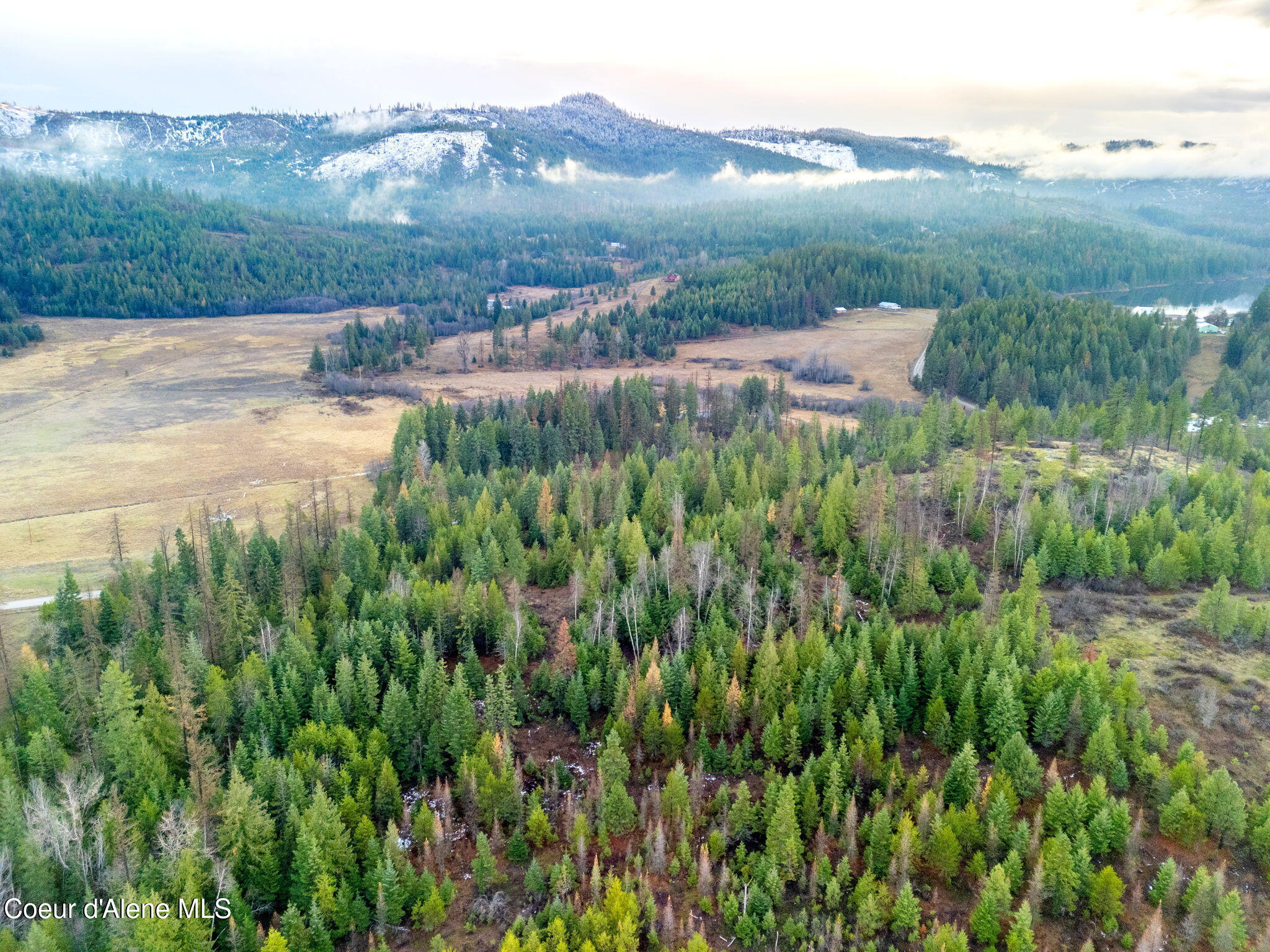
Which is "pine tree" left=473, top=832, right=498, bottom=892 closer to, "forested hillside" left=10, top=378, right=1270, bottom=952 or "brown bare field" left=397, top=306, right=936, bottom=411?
"forested hillside" left=10, top=378, right=1270, bottom=952

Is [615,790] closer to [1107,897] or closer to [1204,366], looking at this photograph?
[1107,897]

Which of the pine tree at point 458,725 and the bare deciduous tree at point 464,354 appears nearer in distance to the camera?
the pine tree at point 458,725

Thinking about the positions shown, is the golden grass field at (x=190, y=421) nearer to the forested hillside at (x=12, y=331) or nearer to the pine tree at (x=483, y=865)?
the forested hillside at (x=12, y=331)

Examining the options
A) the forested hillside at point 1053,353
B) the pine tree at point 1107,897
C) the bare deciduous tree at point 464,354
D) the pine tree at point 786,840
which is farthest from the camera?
the bare deciduous tree at point 464,354

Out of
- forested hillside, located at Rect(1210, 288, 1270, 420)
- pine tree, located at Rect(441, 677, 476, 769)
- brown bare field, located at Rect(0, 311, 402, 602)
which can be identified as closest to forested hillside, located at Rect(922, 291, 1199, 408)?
forested hillside, located at Rect(1210, 288, 1270, 420)

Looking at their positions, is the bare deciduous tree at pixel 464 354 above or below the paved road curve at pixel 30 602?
above

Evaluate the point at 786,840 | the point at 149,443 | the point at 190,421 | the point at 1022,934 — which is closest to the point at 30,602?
the point at 149,443

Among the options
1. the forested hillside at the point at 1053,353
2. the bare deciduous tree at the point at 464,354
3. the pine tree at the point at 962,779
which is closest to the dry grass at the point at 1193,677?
the pine tree at the point at 962,779
